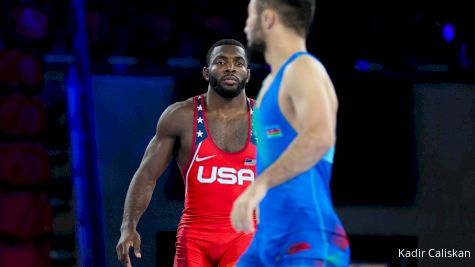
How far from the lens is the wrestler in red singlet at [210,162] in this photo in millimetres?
4141

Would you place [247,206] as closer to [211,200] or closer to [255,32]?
[255,32]

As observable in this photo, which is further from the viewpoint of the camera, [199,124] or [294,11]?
[199,124]

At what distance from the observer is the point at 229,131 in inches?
171

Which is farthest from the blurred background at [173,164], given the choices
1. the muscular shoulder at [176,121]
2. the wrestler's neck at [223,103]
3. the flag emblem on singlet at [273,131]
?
the flag emblem on singlet at [273,131]

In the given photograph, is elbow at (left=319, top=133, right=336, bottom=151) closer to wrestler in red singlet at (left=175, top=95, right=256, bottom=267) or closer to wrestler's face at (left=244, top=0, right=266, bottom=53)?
wrestler's face at (left=244, top=0, right=266, bottom=53)

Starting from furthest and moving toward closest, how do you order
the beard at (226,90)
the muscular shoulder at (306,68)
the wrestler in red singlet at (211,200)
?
the beard at (226,90) < the wrestler in red singlet at (211,200) < the muscular shoulder at (306,68)

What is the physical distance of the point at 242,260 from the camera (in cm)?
269

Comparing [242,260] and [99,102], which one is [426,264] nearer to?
[99,102]

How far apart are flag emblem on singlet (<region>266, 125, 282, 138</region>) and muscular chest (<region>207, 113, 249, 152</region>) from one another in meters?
1.75

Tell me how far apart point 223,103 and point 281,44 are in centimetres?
185

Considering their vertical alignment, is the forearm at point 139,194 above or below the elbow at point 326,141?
below

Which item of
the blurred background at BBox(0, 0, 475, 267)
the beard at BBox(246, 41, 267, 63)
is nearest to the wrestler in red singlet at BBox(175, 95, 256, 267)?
the beard at BBox(246, 41, 267, 63)

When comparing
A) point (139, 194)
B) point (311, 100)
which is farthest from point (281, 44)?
point (139, 194)

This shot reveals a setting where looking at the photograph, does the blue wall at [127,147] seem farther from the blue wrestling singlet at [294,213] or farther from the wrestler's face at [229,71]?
the blue wrestling singlet at [294,213]
